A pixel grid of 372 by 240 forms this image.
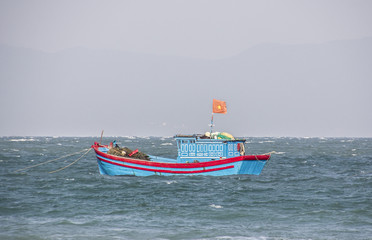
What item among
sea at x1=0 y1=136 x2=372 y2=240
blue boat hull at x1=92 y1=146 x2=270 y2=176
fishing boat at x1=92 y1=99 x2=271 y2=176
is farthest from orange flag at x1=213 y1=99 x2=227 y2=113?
sea at x1=0 y1=136 x2=372 y2=240

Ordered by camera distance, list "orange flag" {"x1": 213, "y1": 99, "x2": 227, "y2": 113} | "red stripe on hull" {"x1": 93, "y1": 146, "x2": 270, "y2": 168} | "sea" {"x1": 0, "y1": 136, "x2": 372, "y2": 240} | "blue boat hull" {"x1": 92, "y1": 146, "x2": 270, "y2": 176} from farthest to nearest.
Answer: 1. "orange flag" {"x1": 213, "y1": 99, "x2": 227, "y2": 113}
2. "blue boat hull" {"x1": 92, "y1": 146, "x2": 270, "y2": 176}
3. "red stripe on hull" {"x1": 93, "y1": 146, "x2": 270, "y2": 168}
4. "sea" {"x1": 0, "y1": 136, "x2": 372, "y2": 240}

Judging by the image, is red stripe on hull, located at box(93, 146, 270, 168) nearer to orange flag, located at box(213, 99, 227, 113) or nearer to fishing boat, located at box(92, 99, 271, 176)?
fishing boat, located at box(92, 99, 271, 176)

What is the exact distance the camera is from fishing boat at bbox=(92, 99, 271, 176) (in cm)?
3750

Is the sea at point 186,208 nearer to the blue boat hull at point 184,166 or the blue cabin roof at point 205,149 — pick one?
the blue boat hull at point 184,166

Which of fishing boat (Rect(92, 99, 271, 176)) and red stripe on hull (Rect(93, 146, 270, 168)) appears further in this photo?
fishing boat (Rect(92, 99, 271, 176))

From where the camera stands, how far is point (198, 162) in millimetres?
38219

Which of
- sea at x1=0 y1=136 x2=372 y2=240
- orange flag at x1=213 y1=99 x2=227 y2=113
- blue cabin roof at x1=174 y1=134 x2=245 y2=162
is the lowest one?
sea at x1=0 y1=136 x2=372 y2=240

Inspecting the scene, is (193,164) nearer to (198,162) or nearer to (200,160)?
(198,162)

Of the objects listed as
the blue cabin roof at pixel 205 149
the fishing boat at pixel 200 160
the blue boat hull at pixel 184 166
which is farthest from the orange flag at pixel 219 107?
the blue boat hull at pixel 184 166

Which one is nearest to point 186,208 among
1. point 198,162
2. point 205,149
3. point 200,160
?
point 198,162

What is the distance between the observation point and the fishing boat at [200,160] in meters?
37.5

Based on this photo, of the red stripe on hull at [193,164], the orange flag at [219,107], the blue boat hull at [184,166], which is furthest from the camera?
the orange flag at [219,107]

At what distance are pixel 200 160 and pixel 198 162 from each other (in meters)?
1.21

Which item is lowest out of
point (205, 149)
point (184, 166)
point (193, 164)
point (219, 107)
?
point (184, 166)
